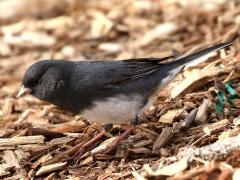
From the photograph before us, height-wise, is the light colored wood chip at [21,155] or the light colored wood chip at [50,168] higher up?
the light colored wood chip at [21,155]

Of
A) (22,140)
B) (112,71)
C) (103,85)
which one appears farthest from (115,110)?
(22,140)

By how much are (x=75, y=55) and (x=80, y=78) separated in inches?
80.4

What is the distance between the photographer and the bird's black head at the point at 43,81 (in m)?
3.79

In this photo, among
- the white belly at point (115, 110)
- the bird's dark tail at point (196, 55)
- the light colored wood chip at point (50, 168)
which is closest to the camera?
the light colored wood chip at point (50, 168)

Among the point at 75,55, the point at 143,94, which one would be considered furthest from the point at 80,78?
the point at 75,55

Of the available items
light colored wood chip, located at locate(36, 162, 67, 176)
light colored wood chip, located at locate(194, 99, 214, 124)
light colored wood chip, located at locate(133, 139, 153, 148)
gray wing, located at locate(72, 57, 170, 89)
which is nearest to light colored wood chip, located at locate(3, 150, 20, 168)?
light colored wood chip, located at locate(36, 162, 67, 176)

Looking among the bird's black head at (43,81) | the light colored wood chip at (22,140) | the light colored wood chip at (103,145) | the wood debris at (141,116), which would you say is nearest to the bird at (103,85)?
the bird's black head at (43,81)

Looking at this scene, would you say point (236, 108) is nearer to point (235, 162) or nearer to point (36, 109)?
point (235, 162)

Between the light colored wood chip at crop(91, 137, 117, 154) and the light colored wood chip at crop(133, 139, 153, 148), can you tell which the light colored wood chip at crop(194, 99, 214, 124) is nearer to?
the light colored wood chip at crop(133, 139, 153, 148)

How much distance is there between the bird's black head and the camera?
3.79 metres

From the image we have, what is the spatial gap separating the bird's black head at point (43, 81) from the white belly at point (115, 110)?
28 centimetres

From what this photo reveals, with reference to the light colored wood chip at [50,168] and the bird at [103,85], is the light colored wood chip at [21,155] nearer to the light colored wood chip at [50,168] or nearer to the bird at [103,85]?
the light colored wood chip at [50,168]

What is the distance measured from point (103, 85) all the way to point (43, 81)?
0.42 meters

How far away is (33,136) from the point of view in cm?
399
